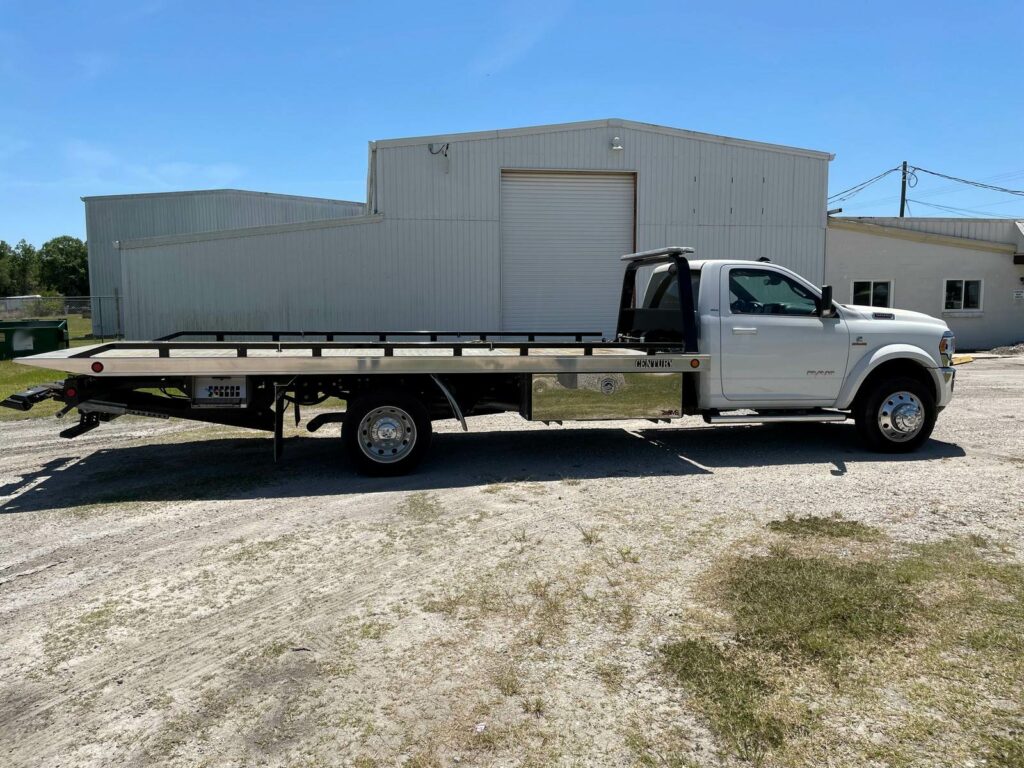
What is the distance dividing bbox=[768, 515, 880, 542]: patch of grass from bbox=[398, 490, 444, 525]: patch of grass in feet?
8.55

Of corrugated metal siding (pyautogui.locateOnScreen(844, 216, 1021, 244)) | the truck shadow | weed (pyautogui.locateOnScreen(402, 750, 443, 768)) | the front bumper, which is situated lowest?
weed (pyautogui.locateOnScreen(402, 750, 443, 768))

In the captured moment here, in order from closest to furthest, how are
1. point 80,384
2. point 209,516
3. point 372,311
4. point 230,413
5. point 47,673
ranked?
1. point 47,673
2. point 209,516
3. point 80,384
4. point 230,413
5. point 372,311

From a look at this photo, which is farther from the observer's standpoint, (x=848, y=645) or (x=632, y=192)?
(x=632, y=192)

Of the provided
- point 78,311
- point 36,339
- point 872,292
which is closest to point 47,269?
point 78,311

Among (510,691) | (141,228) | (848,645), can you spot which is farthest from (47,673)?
(141,228)

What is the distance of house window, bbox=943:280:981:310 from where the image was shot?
23312mm

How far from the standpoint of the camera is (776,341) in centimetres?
823

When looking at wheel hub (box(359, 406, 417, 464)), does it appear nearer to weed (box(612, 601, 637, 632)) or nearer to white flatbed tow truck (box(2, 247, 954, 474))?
white flatbed tow truck (box(2, 247, 954, 474))

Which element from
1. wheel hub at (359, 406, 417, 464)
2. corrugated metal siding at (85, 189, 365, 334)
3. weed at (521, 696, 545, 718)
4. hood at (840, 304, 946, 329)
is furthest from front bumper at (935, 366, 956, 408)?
corrugated metal siding at (85, 189, 365, 334)

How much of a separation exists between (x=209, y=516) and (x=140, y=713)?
3022 mm

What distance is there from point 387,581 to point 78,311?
43.0 metres

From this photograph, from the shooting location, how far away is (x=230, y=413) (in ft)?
24.5

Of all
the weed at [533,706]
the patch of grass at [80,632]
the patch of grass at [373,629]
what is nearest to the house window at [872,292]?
the patch of grass at [373,629]

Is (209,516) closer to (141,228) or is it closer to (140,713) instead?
(140,713)
